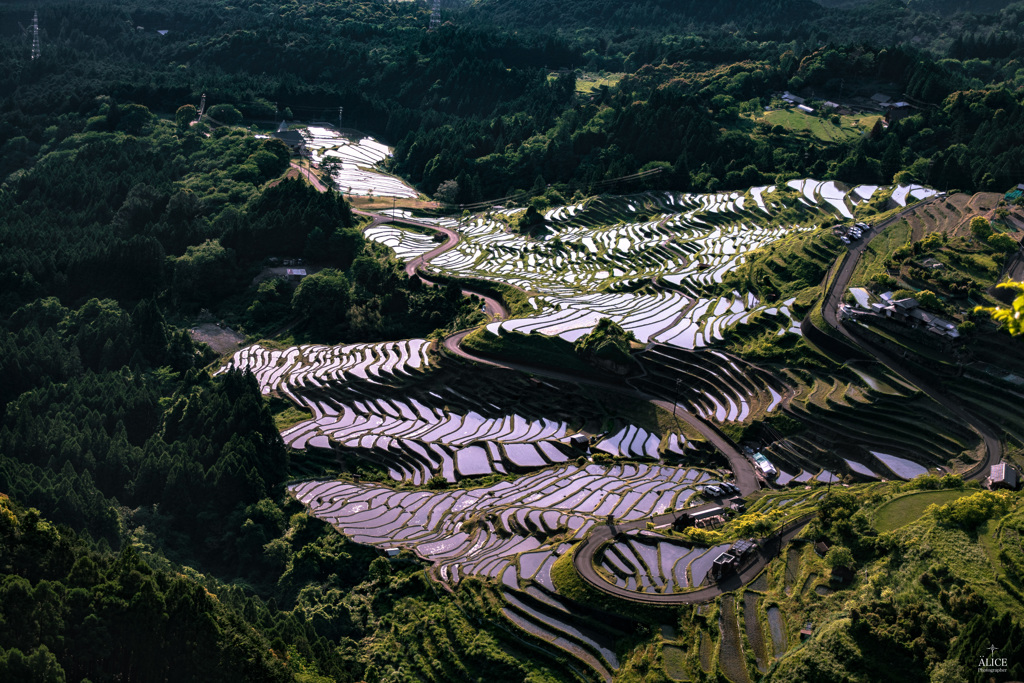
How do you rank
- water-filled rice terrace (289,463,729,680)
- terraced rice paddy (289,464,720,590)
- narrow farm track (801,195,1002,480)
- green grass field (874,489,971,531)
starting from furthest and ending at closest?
narrow farm track (801,195,1002,480) < terraced rice paddy (289,464,720,590) < green grass field (874,489,971,531) < water-filled rice terrace (289,463,729,680)

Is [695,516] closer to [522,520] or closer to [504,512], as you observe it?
[522,520]

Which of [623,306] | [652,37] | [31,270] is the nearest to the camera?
[623,306]

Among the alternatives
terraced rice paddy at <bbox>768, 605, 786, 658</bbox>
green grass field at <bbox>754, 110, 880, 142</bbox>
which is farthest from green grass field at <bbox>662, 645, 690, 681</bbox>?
green grass field at <bbox>754, 110, 880, 142</bbox>

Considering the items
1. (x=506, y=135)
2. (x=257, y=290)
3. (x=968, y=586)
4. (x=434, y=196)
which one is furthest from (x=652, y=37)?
(x=968, y=586)

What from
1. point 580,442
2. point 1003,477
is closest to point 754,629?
point 1003,477

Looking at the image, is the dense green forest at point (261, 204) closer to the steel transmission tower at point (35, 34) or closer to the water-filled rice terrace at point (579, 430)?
the steel transmission tower at point (35, 34)

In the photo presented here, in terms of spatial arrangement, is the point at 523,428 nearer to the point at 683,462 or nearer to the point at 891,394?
the point at 683,462

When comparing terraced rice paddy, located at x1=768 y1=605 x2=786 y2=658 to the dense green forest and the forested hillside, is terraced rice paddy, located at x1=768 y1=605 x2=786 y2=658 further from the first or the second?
the forested hillside
